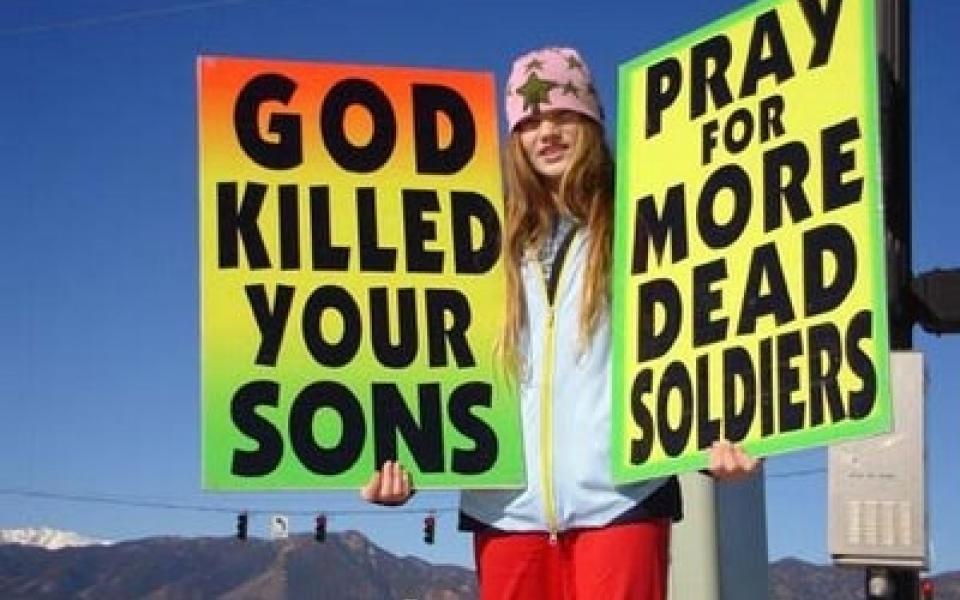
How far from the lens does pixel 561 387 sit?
314cm

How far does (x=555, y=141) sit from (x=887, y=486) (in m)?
3.19

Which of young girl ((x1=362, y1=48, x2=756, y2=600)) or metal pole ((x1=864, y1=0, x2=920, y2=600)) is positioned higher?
metal pole ((x1=864, y1=0, x2=920, y2=600))

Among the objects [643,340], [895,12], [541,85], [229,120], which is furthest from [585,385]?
[895,12]

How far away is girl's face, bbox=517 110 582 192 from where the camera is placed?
3.25 metres

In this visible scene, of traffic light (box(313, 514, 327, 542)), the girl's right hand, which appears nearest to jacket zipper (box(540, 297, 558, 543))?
the girl's right hand

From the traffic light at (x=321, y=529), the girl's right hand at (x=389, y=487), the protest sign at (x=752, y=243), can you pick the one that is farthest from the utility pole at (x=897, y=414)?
the traffic light at (x=321, y=529)

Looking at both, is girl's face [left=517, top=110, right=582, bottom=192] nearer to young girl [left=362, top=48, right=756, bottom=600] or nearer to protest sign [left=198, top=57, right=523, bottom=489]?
young girl [left=362, top=48, right=756, bottom=600]

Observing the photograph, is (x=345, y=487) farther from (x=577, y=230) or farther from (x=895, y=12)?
(x=895, y=12)

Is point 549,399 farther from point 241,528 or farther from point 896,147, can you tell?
point 241,528

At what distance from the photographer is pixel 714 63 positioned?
10.5ft

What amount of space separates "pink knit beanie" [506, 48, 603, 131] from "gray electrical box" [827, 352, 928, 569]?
2765 mm

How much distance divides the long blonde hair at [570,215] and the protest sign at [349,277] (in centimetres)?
6

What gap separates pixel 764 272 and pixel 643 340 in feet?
0.90

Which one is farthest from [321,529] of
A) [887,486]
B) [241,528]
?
[887,486]
